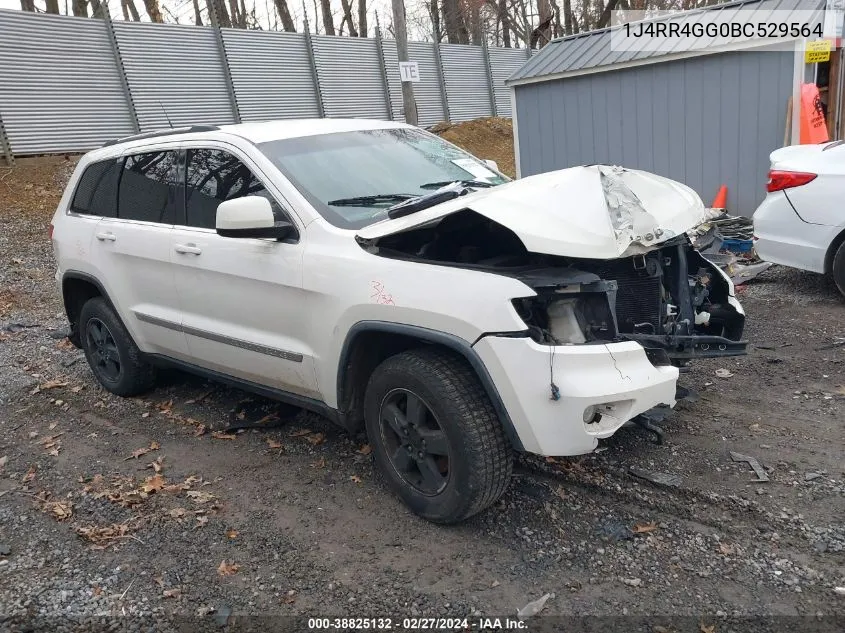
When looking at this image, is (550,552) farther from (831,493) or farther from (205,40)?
(205,40)

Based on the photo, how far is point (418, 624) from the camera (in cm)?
270

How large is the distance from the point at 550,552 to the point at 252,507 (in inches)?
61.4

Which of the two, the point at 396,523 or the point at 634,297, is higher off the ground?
the point at 634,297

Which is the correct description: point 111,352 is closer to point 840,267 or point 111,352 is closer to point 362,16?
point 840,267

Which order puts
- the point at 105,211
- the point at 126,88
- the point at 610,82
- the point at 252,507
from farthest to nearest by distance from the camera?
the point at 126,88 < the point at 610,82 < the point at 105,211 < the point at 252,507

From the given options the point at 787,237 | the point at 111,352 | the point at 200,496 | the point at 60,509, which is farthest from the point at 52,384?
the point at 787,237

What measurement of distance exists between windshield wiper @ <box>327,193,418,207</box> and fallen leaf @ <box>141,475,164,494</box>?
1.87m

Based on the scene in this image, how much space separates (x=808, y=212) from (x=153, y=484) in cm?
558

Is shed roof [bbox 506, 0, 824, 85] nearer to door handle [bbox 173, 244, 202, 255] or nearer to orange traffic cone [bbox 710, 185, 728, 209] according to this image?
orange traffic cone [bbox 710, 185, 728, 209]

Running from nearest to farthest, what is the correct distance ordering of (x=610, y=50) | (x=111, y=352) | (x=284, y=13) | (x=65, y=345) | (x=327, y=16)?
(x=111, y=352)
(x=65, y=345)
(x=610, y=50)
(x=284, y=13)
(x=327, y=16)

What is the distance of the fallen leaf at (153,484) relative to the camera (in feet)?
12.8

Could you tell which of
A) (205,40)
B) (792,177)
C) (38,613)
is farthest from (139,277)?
(205,40)

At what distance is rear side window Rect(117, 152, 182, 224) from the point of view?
14.6 feet

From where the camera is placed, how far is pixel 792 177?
6086 millimetres
